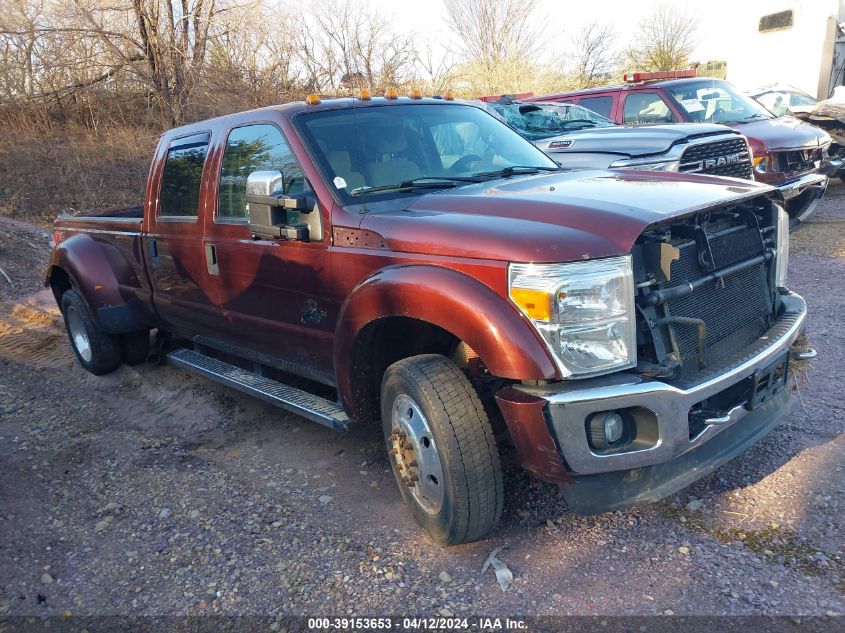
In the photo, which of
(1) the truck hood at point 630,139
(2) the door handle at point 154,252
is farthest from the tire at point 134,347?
(1) the truck hood at point 630,139

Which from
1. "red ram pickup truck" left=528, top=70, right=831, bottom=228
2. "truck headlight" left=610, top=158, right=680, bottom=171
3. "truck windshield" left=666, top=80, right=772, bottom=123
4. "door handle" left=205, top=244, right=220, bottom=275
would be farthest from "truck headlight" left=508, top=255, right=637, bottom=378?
"truck windshield" left=666, top=80, right=772, bottom=123

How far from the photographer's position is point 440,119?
4293 mm

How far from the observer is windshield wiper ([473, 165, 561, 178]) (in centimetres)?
403

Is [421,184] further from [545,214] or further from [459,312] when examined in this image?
[459,312]

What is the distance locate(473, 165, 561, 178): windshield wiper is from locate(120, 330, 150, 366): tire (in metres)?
3.45

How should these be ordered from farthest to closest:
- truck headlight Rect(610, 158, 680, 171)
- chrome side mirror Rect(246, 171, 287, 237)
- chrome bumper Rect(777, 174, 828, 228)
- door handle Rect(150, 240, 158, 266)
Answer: chrome bumper Rect(777, 174, 828, 228)
truck headlight Rect(610, 158, 680, 171)
door handle Rect(150, 240, 158, 266)
chrome side mirror Rect(246, 171, 287, 237)

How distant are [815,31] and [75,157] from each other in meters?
15.4

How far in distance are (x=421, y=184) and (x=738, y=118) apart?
24.1 ft

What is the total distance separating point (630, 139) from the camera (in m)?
7.62

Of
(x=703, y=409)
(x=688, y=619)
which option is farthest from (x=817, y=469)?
(x=688, y=619)

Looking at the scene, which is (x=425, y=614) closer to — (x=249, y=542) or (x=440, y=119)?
(x=249, y=542)

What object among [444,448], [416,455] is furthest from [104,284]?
[444,448]

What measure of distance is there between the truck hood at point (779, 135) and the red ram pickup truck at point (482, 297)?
18.2 ft

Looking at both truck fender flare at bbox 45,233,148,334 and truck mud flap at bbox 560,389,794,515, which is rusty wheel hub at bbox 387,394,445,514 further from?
truck fender flare at bbox 45,233,148,334
